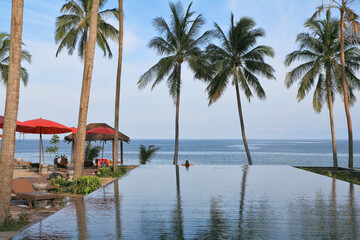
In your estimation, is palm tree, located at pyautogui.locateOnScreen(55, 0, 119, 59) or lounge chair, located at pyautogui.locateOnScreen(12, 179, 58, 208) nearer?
lounge chair, located at pyautogui.locateOnScreen(12, 179, 58, 208)

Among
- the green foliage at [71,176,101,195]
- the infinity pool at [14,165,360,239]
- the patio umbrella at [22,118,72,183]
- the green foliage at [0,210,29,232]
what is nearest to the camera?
the infinity pool at [14,165,360,239]

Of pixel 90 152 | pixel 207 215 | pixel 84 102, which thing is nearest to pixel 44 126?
pixel 84 102

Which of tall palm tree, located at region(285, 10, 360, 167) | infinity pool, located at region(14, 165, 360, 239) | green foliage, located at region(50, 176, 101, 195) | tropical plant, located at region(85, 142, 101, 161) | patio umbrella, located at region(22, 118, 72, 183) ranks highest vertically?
tall palm tree, located at region(285, 10, 360, 167)

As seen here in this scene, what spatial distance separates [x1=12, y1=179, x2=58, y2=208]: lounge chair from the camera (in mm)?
8570

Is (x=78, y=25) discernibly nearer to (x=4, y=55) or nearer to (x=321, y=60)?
(x=4, y=55)

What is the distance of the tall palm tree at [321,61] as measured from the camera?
25.9 m

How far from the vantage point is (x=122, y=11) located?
1859 cm

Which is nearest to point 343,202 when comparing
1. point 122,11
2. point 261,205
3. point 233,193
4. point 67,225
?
point 261,205

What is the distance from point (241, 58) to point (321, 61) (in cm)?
538

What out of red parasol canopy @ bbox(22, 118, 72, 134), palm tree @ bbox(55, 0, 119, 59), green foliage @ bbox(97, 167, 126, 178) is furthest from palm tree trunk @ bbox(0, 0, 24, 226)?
palm tree @ bbox(55, 0, 119, 59)

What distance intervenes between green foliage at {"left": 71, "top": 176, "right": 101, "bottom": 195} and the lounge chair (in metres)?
1.45

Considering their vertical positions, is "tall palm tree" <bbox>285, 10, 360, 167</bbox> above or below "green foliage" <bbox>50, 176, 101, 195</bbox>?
above

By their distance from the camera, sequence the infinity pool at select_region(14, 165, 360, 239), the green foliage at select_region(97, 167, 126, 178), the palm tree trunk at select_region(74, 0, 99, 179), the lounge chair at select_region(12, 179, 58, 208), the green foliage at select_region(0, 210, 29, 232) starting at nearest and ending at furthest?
the infinity pool at select_region(14, 165, 360, 239) < the green foliage at select_region(0, 210, 29, 232) < the lounge chair at select_region(12, 179, 58, 208) < the palm tree trunk at select_region(74, 0, 99, 179) < the green foliage at select_region(97, 167, 126, 178)

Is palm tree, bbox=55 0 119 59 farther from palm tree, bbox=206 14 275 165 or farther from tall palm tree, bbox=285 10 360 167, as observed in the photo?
tall palm tree, bbox=285 10 360 167
